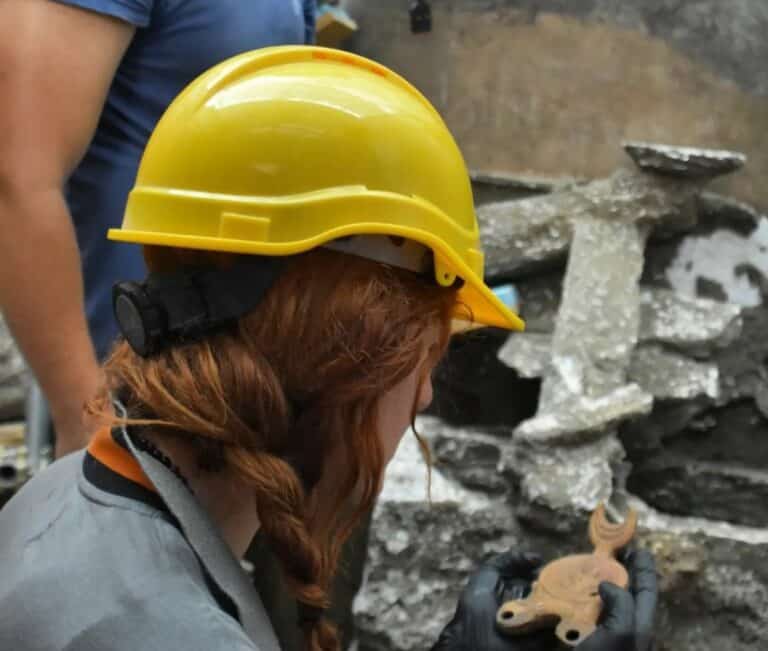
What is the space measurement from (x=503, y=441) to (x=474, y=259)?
3.45 ft

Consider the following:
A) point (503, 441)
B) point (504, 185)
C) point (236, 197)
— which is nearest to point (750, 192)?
point (504, 185)

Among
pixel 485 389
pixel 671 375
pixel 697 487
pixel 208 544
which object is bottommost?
pixel 697 487

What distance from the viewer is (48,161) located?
1062 millimetres

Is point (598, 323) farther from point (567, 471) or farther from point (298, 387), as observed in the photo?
point (298, 387)

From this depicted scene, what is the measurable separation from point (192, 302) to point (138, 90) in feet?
1.58

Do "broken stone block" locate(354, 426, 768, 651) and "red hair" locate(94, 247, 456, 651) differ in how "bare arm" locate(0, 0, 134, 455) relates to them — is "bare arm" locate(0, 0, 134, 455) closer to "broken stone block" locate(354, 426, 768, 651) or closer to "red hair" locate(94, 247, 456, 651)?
"red hair" locate(94, 247, 456, 651)

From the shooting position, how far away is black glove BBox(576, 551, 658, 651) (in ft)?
3.66

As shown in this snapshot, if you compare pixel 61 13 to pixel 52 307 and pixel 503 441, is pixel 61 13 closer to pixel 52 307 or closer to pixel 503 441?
pixel 52 307

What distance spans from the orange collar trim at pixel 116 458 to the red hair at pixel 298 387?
3 centimetres

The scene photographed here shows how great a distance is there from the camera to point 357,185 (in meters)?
0.81

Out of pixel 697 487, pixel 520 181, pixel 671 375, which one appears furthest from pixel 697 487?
pixel 520 181

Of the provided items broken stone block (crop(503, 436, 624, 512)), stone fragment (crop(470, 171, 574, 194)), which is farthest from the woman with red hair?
stone fragment (crop(470, 171, 574, 194))

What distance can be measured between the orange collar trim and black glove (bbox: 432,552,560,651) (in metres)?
0.50

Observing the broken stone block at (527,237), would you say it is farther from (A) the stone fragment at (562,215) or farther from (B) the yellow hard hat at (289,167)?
(B) the yellow hard hat at (289,167)
